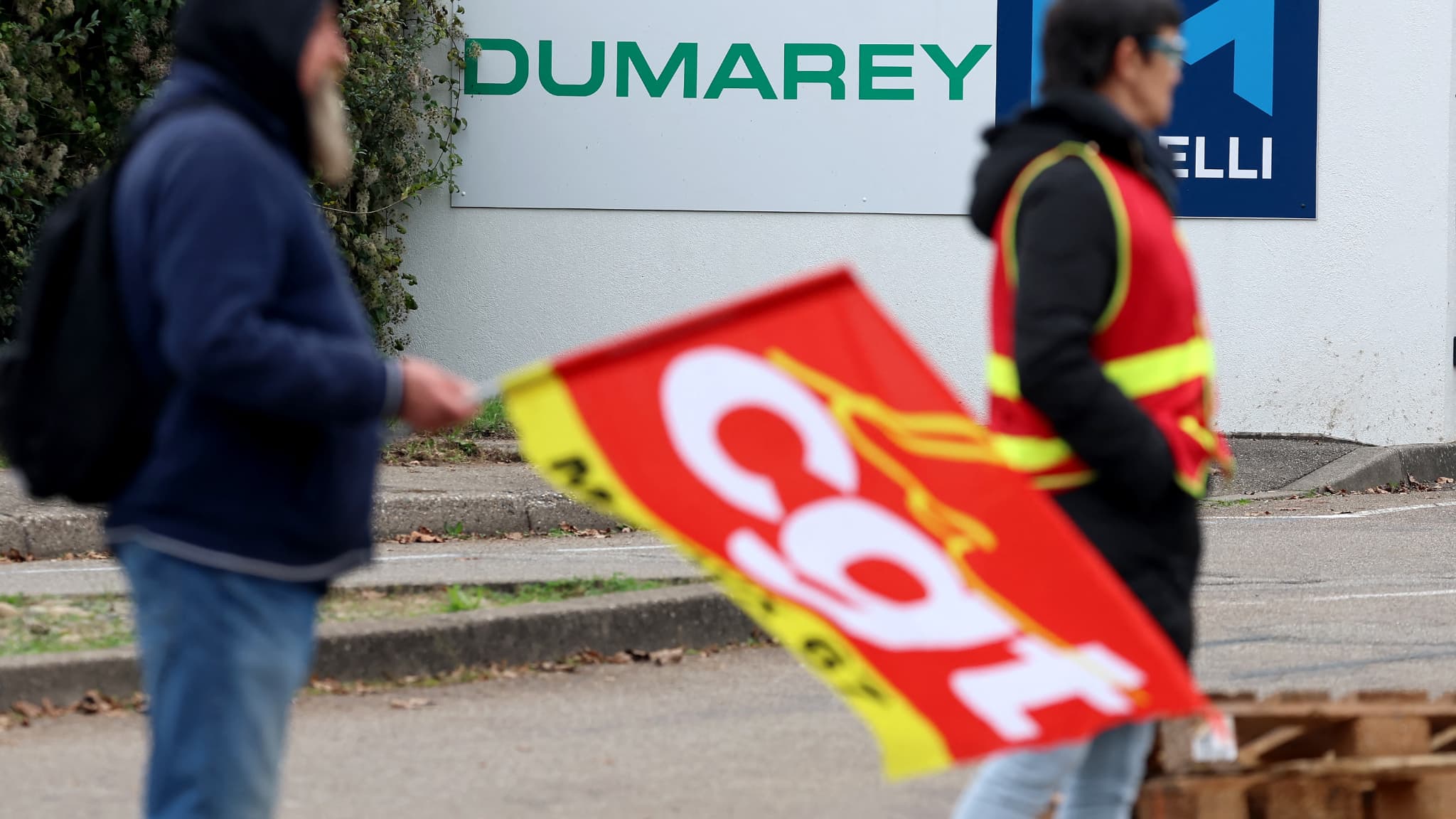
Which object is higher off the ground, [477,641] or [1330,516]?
[477,641]

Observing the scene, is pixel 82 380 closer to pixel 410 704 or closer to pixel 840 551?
pixel 840 551

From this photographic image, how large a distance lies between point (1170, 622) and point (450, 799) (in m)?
2.42

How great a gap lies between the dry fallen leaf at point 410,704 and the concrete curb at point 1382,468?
8937mm

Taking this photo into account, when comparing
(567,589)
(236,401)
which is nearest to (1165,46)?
(236,401)

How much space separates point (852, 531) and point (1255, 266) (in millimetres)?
13159

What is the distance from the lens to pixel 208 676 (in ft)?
8.21

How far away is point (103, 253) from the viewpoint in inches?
98.8

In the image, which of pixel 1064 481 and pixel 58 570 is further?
pixel 58 570

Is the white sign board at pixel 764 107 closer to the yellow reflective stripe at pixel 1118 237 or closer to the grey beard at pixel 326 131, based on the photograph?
the yellow reflective stripe at pixel 1118 237

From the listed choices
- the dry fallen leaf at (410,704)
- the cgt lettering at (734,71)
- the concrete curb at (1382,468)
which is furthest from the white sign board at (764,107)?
the dry fallen leaf at (410,704)

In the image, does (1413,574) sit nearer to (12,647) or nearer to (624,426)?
(12,647)

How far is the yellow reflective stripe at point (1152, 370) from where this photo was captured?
3012 millimetres

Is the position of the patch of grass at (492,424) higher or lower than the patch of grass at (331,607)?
higher

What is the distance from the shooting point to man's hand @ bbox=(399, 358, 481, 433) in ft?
8.45
